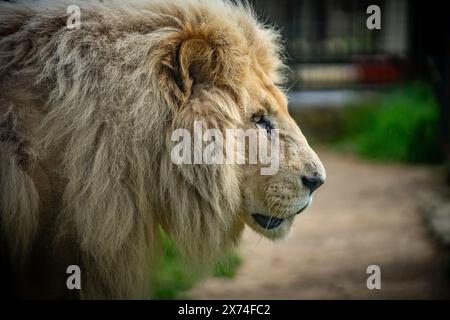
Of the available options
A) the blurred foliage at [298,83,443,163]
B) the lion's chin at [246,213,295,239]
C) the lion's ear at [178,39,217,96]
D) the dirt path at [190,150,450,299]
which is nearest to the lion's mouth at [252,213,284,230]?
the lion's chin at [246,213,295,239]

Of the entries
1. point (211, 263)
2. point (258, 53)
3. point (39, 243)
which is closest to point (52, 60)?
point (39, 243)

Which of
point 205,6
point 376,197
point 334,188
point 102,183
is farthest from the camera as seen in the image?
point 334,188

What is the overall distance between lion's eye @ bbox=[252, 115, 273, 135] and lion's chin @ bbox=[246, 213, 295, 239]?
15.1 inches

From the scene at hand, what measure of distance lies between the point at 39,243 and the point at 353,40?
9.71m

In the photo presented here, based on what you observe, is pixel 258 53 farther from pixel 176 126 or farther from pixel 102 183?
pixel 102 183

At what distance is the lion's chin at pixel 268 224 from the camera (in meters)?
3.22

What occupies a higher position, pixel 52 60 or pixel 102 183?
pixel 52 60

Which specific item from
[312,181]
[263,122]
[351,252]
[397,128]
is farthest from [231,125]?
[397,128]

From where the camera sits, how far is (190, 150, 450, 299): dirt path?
491cm

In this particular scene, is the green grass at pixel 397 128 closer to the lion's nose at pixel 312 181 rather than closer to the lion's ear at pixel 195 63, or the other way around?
the lion's nose at pixel 312 181

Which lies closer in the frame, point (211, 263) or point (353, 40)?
point (211, 263)

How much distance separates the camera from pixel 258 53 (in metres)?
3.38

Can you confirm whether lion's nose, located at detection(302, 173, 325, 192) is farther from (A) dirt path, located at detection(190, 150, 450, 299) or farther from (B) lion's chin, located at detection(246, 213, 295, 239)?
(A) dirt path, located at detection(190, 150, 450, 299)

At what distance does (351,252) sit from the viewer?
5.87 metres
